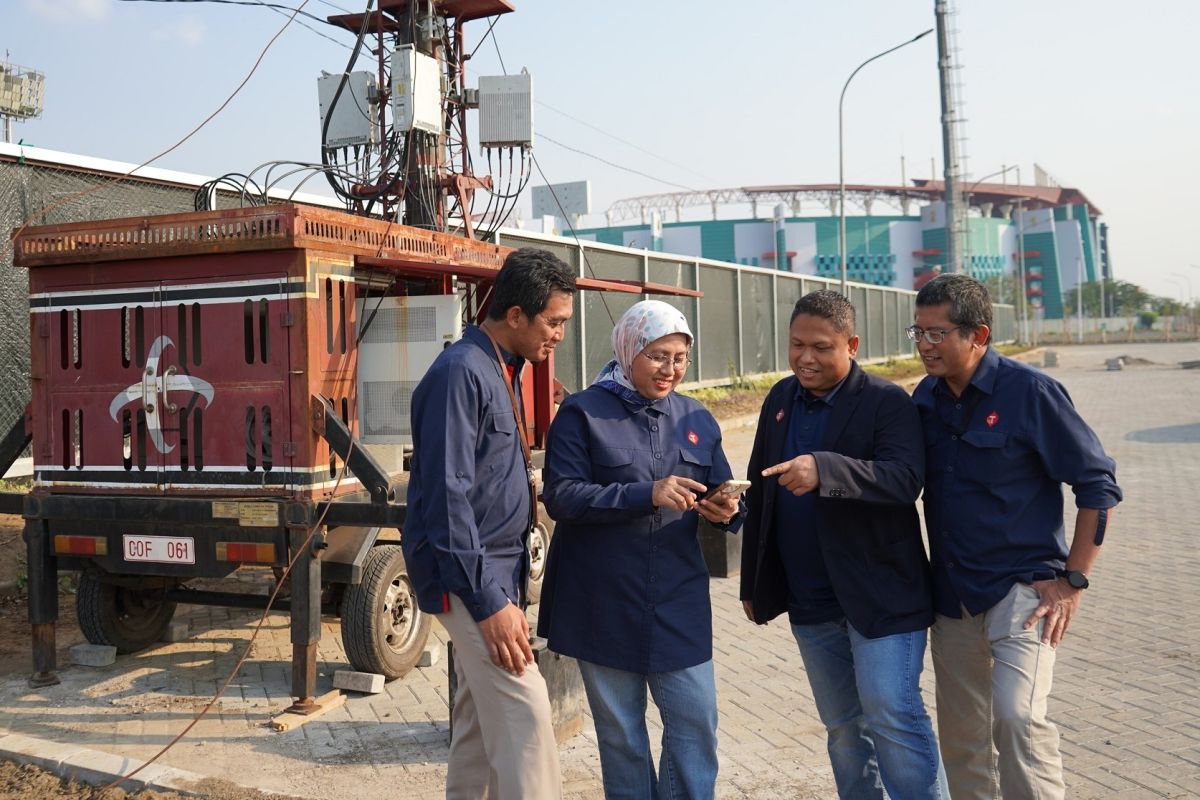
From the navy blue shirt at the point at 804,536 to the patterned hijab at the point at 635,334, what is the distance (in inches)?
20.2

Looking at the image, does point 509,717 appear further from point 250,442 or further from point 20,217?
point 20,217

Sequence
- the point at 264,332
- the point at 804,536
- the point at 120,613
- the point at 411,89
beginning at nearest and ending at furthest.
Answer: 1. the point at 804,536
2. the point at 264,332
3. the point at 120,613
4. the point at 411,89

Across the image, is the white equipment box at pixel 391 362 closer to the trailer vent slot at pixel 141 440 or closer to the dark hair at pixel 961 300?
the trailer vent slot at pixel 141 440

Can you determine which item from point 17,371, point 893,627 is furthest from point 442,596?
point 17,371

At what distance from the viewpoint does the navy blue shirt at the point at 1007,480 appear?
3201mm

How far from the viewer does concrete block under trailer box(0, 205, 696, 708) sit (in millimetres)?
5305

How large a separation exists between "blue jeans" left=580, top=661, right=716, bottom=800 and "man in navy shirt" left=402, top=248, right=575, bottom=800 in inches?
8.3

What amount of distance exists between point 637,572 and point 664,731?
1.68ft

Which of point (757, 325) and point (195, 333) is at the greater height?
point (757, 325)

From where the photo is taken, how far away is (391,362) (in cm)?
597

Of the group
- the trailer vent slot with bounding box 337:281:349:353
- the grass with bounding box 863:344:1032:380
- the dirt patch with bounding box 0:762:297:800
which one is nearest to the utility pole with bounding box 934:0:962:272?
the grass with bounding box 863:344:1032:380

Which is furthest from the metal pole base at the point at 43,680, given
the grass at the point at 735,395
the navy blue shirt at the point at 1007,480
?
the grass at the point at 735,395

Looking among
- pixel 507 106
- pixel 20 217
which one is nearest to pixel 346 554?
pixel 507 106

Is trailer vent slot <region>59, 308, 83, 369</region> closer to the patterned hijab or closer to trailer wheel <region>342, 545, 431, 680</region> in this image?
trailer wheel <region>342, 545, 431, 680</region>
